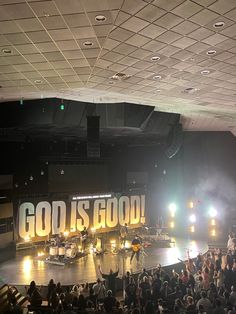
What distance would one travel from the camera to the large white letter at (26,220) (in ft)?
69.3

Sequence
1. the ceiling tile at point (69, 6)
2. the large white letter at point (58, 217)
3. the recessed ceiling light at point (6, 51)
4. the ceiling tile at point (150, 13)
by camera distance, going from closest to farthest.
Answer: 1. the ceiling tile at point (69, 6)
2. the ceiling tile at point (150, 13)
3. the recessed ceiling light at point (6, 51)
4. the large white letter at point (58, 217)

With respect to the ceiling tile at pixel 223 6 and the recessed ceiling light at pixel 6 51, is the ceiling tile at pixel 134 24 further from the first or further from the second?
the recessed ceiling light at pixel 6 51

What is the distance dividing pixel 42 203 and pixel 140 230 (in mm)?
7213

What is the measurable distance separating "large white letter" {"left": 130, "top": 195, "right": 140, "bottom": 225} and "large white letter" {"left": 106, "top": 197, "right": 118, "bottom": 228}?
1.23 m

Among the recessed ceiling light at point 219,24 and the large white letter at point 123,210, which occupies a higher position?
the recessed ceiling light at point 219,24

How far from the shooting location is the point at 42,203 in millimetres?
Result: 22094

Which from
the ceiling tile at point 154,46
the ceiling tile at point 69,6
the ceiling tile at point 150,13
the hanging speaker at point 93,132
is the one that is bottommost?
the hanging speaker at point 93,132

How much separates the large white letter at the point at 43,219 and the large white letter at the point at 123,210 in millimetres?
5064

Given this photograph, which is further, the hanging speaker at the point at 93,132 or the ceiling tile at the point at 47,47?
the hanging speaker at the point at 93,132

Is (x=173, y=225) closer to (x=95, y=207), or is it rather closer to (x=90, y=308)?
(x=95, y=207)

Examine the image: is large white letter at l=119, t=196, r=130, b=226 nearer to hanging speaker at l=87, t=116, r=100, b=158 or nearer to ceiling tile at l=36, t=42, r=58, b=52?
hanging speaker at l=87, t=116, r=100, b=158

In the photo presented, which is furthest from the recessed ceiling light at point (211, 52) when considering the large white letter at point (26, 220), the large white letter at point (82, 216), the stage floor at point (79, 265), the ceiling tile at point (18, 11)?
the large white letter at point (82, 216)

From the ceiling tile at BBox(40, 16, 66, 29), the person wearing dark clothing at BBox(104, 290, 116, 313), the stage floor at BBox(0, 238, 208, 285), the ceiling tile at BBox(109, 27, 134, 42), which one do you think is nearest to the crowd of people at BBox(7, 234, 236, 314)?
the person wearing dark clothing at BBox(104, 290, 116, 313)

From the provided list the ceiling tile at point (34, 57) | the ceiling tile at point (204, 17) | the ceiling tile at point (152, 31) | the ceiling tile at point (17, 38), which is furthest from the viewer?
the ceiling tile at point (34, 57)
